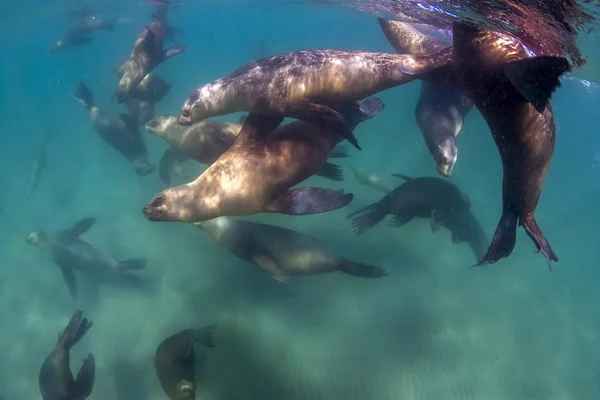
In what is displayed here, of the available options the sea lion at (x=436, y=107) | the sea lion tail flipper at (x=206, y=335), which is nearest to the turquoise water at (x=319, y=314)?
the sea lion tail flipper at (x=206, y=335)

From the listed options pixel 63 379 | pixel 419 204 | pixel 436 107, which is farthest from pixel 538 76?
pixel 63 379

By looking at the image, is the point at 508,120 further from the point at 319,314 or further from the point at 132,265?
the point at 132,265

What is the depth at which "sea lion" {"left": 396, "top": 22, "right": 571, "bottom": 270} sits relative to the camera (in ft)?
13.5

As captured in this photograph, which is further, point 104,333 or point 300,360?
point 104,333

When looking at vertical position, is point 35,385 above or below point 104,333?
below

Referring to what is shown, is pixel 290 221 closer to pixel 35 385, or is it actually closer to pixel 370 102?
pixel 370 102

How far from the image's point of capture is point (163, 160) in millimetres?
9234

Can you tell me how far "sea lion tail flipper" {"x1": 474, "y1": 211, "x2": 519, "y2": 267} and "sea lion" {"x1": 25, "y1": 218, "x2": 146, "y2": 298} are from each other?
294 inches

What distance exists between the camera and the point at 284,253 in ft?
20.1

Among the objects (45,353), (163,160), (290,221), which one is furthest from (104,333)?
(290,221)

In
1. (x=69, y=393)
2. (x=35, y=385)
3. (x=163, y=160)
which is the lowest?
(x=35, y=385)

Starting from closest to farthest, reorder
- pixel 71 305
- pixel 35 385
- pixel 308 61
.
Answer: pixel 308 61 < pixel 35 385 < pixel 71 305

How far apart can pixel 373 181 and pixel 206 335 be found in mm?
6633

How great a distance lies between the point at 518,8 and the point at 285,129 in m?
4.12
